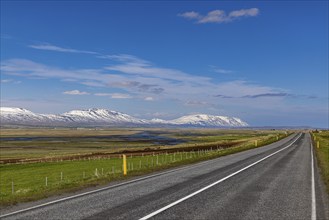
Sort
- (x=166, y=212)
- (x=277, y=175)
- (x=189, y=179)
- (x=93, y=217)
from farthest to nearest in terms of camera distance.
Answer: (x=277, y=175), (x=189, y=179), (x=166, y=212), (x=93, y=217)

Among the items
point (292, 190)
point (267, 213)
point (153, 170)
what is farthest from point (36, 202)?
point (153, 170)

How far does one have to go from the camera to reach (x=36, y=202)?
13852 mm

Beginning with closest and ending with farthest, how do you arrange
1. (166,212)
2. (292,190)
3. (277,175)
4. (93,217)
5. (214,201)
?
(93,217)
(166,212)
(214,201)
(292,190)
(277,175)

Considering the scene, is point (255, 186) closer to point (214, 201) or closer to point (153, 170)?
point (214, 201)

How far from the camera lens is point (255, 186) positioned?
58.2ft

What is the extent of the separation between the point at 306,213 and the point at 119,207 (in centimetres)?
584

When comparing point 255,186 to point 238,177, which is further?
point 238,177

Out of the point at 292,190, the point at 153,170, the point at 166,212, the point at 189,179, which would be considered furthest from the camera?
the point at 153,170

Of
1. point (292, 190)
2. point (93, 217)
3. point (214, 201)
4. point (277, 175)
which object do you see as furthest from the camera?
point (277, 175)

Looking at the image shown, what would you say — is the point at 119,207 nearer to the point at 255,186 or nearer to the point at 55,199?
the point at 55,199

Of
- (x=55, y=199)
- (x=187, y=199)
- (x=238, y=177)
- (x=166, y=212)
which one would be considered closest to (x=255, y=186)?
(x=238, y=177)

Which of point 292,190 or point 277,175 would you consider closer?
point 292,190

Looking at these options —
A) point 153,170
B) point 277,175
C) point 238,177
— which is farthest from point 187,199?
point 153,170

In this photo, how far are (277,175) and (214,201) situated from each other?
10.1 metres
